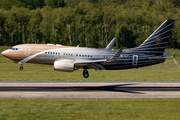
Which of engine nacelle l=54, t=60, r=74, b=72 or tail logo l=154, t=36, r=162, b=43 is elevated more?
tail logo l=154, t=36, r=162, b=43

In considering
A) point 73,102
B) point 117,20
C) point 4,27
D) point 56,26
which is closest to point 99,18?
point 117,20

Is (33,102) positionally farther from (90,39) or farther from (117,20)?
(117,20)

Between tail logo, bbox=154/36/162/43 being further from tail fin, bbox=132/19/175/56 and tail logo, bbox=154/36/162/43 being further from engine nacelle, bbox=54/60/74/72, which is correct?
engine nacelle, bbox=54/60/74/72

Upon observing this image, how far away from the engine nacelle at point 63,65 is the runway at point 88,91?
3.56 metres

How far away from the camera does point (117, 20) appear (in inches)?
6329

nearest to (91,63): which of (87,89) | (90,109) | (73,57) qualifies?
(73,57)

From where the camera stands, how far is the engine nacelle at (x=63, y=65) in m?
49.1

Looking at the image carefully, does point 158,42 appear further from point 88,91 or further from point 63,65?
point 63,65

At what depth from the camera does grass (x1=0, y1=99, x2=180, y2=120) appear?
32.7m

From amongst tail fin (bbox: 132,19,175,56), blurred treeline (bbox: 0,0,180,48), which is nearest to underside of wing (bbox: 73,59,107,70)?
tail fin (bbox: 132,19,175,56)

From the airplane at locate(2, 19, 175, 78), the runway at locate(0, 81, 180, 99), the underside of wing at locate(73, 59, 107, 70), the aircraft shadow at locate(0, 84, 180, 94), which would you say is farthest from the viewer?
the airplane at locate(2, 19, 175, 78)

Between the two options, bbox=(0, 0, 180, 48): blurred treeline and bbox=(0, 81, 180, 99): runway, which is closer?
bbox=(0, 81, 180, 99): runway

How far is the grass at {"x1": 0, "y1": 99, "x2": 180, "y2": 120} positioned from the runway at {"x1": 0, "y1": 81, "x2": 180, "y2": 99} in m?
3.11

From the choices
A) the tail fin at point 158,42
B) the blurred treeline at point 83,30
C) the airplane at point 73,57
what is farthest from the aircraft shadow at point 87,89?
the blurred treeline at point 83,30
